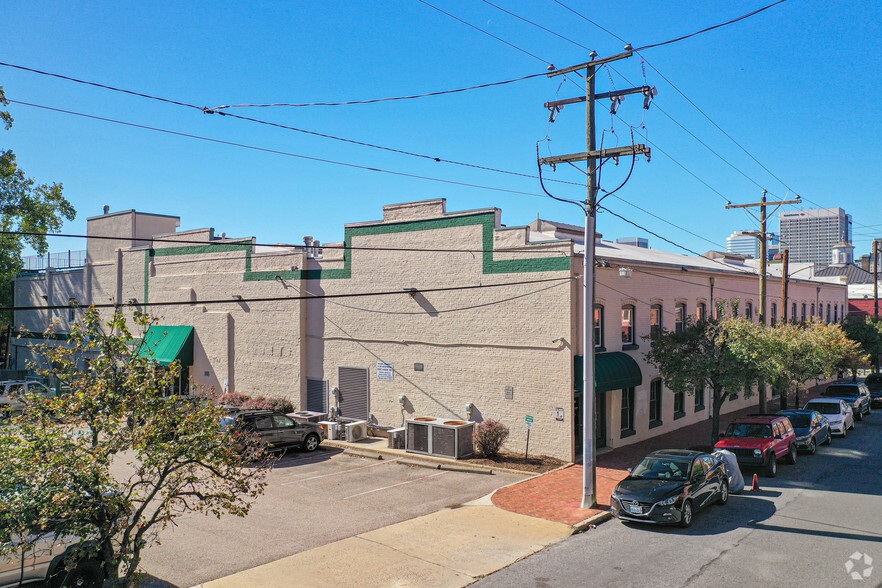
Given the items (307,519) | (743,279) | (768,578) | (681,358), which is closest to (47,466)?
(307,519)

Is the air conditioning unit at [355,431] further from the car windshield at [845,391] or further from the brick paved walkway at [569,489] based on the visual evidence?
the car windshield at [845,391]

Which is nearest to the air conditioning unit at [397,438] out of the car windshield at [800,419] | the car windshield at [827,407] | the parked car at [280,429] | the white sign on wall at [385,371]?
the white sign on wall at [385,371]

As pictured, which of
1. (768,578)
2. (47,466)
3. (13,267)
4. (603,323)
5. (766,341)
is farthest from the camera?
(13,267)

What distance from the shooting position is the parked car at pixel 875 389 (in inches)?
1364

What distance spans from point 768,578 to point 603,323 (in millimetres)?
11999

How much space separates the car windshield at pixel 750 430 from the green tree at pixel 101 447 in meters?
16.8

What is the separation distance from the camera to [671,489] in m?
13.8

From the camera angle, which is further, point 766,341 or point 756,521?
point 766,341

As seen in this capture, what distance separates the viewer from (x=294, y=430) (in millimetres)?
22500

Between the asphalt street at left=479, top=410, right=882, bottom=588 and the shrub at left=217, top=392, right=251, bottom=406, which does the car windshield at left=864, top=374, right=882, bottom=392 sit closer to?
the asphalt street at left=479, top=410, right=882, bottom=588

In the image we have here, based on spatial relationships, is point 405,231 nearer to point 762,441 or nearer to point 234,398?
point 234,398

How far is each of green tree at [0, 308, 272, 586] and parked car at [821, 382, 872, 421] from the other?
31.5 metres

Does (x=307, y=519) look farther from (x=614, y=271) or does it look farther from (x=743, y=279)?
(x=743, y=279)

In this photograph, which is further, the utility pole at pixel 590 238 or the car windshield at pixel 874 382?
the car windshield at pixel 874 382
